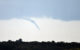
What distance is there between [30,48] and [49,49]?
171 inches

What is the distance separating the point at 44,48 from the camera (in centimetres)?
3550

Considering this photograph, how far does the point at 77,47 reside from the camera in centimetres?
3556

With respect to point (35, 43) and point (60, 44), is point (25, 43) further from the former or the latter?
point (60, 44)

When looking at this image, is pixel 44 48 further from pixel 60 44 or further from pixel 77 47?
pixel 77 47

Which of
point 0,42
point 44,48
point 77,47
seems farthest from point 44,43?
point 0,42

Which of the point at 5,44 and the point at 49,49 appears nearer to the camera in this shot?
the point at 49,49

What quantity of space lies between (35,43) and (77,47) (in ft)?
32.7

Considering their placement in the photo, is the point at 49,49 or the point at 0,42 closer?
the point at 49,49

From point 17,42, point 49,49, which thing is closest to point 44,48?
point 49,49

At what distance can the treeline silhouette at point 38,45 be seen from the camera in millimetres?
35281

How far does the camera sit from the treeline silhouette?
3528 centimetres

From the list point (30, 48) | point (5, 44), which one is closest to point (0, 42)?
point (5, 44)

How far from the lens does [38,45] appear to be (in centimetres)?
3625

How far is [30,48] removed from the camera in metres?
34.9
